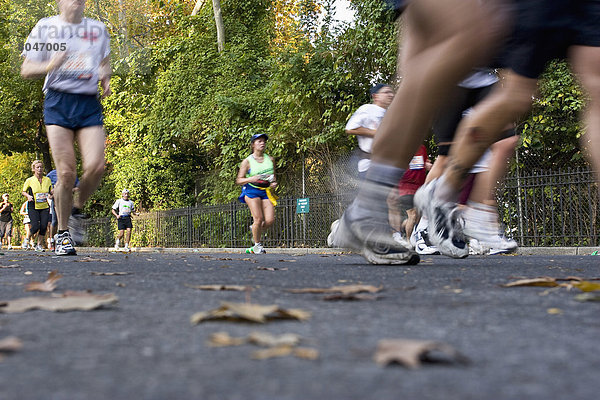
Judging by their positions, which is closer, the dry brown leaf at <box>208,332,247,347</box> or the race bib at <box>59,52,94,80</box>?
the dry brown leaf at <box>208,332,247,347</box>

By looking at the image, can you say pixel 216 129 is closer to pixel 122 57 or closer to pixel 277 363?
pixel 122 57

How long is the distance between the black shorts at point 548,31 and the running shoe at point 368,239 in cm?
100

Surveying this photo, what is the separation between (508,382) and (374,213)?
2061 millimetres

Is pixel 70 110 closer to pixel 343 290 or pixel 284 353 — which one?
pixel 343 290

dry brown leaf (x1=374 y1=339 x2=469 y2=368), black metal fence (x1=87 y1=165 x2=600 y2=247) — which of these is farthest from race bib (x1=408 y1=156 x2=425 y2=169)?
dry brown leaf (x1=374 y1=339 x2=469 y2=368)

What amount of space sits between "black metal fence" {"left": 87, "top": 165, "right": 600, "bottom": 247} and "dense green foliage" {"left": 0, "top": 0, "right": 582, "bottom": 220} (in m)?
0.73

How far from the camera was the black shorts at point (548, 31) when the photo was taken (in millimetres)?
2986

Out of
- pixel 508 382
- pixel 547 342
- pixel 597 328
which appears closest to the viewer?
pixel 508 382

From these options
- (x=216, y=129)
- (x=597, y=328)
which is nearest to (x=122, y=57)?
(x=216, y=129)

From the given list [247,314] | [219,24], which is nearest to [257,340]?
[247,314]

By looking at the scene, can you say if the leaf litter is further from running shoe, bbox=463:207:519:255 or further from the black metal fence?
the black metal fence

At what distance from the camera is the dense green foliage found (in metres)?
13.3

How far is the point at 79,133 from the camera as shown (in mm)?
5676

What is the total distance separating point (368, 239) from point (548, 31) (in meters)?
1.23
